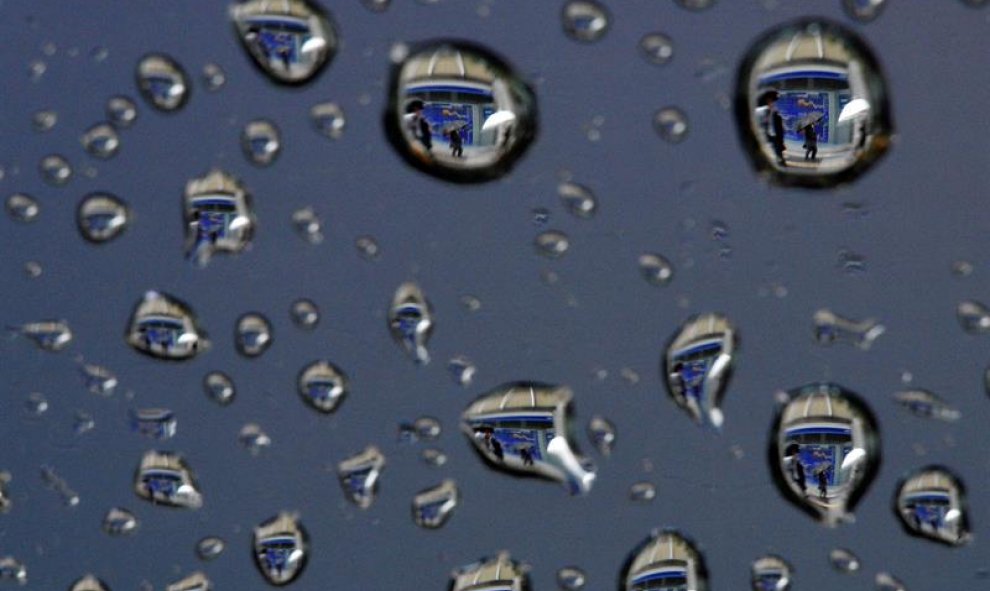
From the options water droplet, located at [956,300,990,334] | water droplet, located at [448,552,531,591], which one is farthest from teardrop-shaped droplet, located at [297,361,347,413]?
water droplet, located at [956,300,990,334]

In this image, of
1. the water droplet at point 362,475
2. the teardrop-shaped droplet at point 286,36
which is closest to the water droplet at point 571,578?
the water droplet at point 362,475

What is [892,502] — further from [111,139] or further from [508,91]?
[111,139]

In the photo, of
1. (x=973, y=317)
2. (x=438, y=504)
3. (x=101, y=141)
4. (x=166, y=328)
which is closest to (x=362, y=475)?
(x=438, y=504)

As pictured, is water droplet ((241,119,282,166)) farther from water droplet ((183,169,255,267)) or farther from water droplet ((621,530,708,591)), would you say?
water droplet ((621,530,708,591))

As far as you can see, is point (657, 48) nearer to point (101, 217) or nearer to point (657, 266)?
point (657, 266)

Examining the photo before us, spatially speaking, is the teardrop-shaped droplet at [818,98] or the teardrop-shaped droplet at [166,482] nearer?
the teardrop-shaped droplet at [818,98]

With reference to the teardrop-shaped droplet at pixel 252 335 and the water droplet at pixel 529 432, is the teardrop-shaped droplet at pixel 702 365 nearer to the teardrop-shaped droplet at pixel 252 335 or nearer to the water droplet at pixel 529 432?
the water droplet at pixel 529 432
